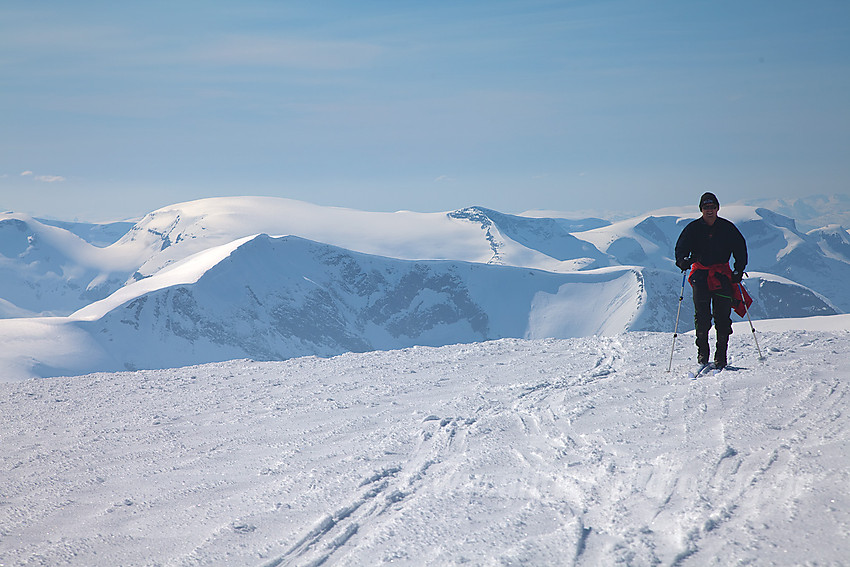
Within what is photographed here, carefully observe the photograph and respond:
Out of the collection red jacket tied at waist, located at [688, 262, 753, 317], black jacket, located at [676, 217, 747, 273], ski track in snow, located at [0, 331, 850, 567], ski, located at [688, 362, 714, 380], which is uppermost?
black jacket, located at [676, 217, 747, 273]

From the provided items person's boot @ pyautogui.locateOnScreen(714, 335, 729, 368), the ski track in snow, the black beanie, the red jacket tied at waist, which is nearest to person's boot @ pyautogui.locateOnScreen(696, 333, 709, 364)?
person's boot @ pyautogui.locateOnScreen(714, 335, 729, 368)

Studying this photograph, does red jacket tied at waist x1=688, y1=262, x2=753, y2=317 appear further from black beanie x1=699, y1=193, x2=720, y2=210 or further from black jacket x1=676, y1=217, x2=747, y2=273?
black beanie x1=699, y1=193, x2=720, y2=210

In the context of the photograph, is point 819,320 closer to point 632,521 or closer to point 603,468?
point 603,468

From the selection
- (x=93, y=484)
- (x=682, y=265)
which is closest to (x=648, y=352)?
(x=682, y=265)

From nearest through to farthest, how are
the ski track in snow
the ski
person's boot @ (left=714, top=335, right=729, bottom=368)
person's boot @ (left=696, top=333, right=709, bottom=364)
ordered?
1. the ski track in snow
2. the ski
3. person's boot @ (left=714, top=335, right=729, bottom=368)
4. person's boot @ (left=696, top=333, right=709, bottom=364)

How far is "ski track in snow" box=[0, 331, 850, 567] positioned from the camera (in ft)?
14.1

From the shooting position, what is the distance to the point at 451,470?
19.2ft

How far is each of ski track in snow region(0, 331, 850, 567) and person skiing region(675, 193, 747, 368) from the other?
2.78ft

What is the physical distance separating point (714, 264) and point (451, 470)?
6.05 meters

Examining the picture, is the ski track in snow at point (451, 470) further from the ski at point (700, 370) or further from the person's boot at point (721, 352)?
the person's boot at point (721, 352)

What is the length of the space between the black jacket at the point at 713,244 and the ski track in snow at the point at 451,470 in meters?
1.74

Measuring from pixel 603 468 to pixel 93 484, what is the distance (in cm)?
512

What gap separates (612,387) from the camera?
895 cm

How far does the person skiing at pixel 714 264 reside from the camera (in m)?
9.45
